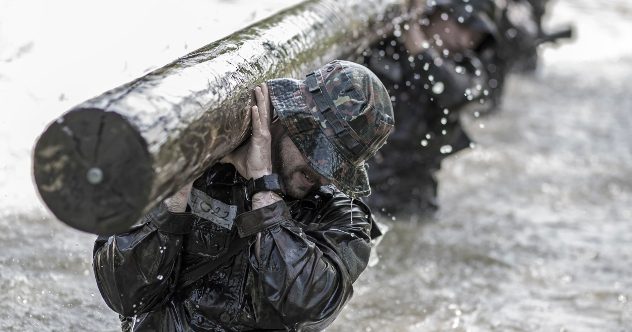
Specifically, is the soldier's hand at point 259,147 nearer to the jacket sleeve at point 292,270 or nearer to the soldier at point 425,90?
the jacket sleeve at point 292,270

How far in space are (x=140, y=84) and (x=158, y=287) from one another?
2.74ft

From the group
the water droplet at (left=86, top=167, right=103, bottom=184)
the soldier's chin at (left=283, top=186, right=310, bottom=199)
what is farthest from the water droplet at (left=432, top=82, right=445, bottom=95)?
the water droplet at (left=86, top=167, right=103, bottom=184)

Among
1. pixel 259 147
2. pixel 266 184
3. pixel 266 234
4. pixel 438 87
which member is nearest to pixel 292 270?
pixel 266 234

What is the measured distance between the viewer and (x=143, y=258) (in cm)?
352

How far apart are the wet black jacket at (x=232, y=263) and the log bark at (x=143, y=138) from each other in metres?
0.27

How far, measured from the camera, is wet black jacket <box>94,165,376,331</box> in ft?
11.5

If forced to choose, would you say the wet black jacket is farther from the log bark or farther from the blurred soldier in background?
the blurred soldier in background

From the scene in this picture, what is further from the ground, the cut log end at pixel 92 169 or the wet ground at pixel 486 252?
the cut log end at pixel 92 169

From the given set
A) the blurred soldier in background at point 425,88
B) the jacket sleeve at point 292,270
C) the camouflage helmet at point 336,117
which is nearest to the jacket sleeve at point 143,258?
the jacket sleeve at point 292,270

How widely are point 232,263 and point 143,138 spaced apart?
1023 mm

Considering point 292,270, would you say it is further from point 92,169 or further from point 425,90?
point 425,90

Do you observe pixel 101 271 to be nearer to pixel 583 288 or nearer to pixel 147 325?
pixel 147 325

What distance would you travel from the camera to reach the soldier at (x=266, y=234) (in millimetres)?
3504

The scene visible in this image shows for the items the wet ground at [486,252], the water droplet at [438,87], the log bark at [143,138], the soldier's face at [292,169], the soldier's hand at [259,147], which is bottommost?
the wet ground at [486,252]
